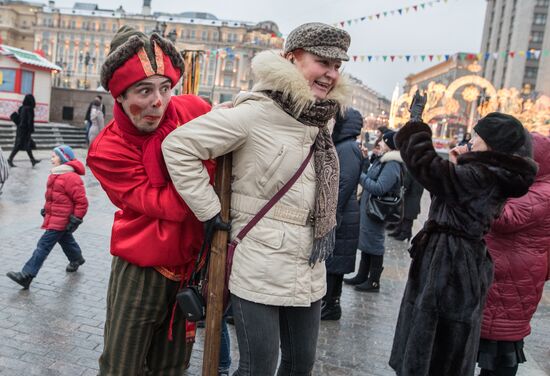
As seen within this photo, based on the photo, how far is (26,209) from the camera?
8312 mm

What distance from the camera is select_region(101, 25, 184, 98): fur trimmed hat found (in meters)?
2.12

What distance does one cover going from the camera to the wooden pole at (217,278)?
7.33 feet

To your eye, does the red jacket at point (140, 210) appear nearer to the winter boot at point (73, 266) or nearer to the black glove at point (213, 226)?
the black glove at point (213, 226)

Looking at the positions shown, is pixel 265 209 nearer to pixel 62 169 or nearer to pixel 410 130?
pixel 410 130

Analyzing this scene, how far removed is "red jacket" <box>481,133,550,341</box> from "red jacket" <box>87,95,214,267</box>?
7.06 feet

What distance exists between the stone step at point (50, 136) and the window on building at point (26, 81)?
1835 millimetres

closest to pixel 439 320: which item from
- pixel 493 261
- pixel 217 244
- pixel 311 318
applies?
pixel 493 261

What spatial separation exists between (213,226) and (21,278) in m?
A: 3.64

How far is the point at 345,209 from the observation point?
479cm

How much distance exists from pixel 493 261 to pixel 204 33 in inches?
3922

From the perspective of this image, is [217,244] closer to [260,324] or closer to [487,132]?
[260,324]

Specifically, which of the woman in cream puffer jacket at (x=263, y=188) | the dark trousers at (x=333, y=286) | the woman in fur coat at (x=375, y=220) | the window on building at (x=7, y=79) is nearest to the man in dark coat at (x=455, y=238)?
the woman in cream puffer jacket at (x=263, y=188)

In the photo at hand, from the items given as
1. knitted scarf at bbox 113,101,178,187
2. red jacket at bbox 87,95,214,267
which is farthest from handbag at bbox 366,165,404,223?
knitted scarf at bbox 113,101,178,187

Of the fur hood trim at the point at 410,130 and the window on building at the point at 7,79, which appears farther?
the window on building at the point at 7,79
